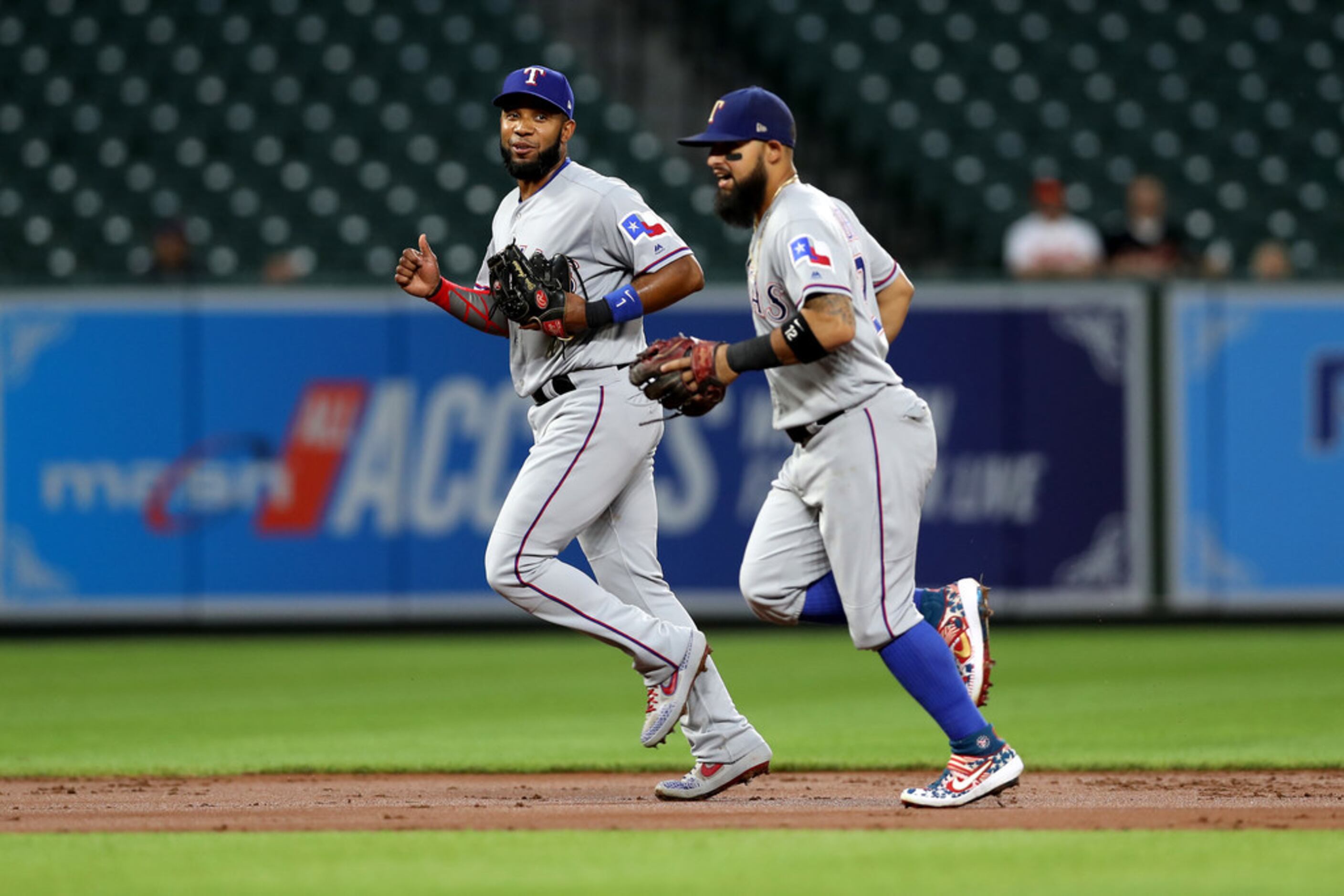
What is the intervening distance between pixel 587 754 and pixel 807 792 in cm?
125

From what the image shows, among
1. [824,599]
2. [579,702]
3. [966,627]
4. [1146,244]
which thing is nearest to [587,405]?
[824,599]

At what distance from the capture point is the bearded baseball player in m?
5.04

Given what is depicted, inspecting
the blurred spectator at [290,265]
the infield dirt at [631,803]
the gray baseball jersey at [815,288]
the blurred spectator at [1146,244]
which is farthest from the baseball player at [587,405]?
the blurred spectator at [1146,244]

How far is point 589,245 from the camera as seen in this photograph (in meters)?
5.57

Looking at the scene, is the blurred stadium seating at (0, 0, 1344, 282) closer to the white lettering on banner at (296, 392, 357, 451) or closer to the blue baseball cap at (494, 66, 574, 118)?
the white lettering on banner at (296, 392, 357, 451)

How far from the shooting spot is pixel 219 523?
11141 millimetres

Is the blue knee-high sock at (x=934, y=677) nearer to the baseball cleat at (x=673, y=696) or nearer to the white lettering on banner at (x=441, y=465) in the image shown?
Result: the baseball cleat at (x=673, y=696)

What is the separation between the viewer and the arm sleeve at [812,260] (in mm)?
4898

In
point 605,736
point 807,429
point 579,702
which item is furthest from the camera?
point 579,702

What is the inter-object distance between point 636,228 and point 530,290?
0.41m

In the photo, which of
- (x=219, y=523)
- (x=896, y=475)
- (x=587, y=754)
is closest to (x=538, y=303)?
(x=896, y=475)

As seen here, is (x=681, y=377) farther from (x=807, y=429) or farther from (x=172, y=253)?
(x=172, y=253)

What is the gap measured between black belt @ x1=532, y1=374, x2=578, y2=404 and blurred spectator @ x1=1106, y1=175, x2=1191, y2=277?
21.5ft

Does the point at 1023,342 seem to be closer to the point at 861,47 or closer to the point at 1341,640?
the point at 1341,640
